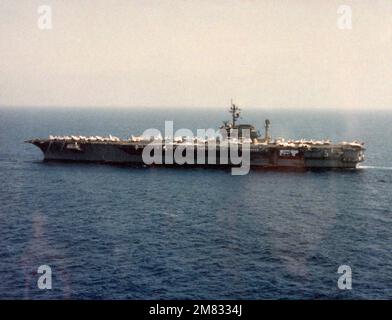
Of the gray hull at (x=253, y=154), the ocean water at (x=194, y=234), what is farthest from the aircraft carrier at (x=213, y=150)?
the ocean water at (x=194, y=234)

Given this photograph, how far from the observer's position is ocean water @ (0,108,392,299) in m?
29.4

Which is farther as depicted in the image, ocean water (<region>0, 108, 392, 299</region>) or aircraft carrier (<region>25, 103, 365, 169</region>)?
aircraft carrier (<region>25, 103, 365, 169</region>)

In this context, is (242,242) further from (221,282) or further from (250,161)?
(250,161)

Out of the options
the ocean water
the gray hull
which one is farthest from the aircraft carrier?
the ocean water

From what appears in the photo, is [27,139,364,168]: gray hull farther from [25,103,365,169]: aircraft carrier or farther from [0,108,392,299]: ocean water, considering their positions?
[0,108,392,299]: ocean water

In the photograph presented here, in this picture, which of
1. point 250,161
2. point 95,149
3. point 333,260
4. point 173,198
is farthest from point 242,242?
point 95,149

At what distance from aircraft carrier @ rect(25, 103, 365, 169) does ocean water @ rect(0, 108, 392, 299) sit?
13.5 ft

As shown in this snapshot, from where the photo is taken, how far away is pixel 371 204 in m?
48.8

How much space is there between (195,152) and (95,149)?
14540mm

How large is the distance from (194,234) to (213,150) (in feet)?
95.8

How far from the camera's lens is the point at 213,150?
66688 mm

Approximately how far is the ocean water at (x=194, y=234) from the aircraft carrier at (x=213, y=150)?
4124 millimetres
